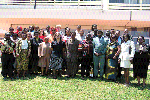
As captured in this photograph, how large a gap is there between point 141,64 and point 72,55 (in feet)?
7.53

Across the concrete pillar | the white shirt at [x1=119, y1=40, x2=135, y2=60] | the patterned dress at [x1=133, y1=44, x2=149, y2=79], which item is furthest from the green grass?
the concrete pillar

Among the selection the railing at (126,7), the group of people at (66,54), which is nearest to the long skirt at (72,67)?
the group of people at (66,54)

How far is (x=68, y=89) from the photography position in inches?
243

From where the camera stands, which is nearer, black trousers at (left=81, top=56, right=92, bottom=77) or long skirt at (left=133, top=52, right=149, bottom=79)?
long skirt at (left=133, top=52, right=149, bottom=79)

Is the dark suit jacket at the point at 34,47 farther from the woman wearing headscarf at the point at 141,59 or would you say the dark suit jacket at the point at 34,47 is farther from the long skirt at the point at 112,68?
Answer: the woman wearing headscarf at the point at 141,59

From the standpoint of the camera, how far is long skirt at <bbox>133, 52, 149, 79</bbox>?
22.0ft

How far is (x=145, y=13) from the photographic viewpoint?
37.0 ft

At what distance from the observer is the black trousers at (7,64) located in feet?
23.6

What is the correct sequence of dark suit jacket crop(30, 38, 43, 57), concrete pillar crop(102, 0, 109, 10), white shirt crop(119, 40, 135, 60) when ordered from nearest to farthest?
white shirt crop(119, 40, 135, 60) → dark suit jacket crop(30, 38, 43, 57) → concrete pillar crop(102, 0, 109, 10)

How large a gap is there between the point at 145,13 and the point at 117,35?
494 centimetres

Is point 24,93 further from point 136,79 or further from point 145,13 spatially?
point 145,13

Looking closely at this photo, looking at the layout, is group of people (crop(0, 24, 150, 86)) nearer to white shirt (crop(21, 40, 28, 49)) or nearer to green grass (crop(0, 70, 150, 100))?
white shirt (crop(21, 40, 28, 49))

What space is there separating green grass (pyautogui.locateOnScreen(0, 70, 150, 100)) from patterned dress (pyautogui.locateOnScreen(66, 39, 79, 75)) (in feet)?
1.25

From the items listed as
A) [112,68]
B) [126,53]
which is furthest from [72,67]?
[126,53]
